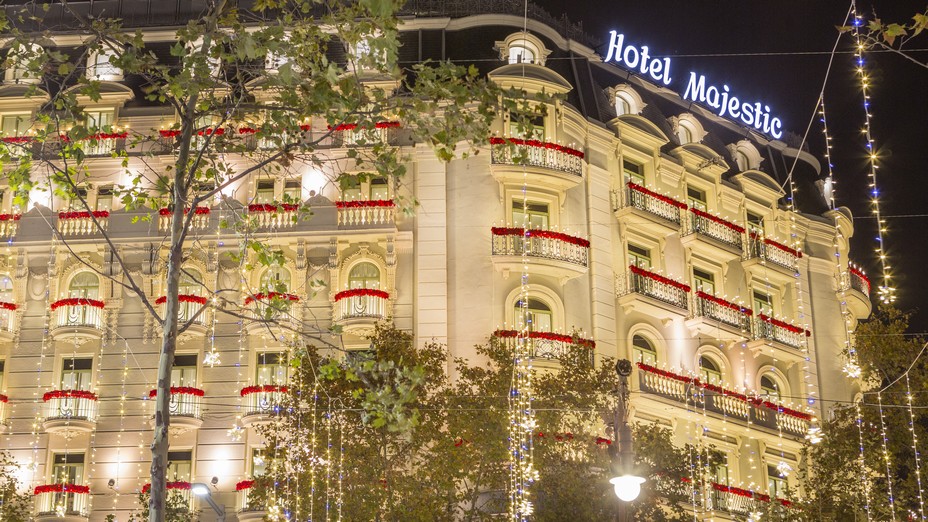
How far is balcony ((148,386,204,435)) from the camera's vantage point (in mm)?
38438

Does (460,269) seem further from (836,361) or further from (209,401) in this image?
(836,361)

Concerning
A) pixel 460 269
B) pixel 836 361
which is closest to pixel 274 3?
pixel 460 269

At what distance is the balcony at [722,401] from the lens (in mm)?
41375

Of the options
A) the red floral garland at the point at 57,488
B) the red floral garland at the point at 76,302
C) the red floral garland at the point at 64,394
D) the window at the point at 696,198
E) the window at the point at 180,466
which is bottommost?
the red floral garland at the point at 57,488

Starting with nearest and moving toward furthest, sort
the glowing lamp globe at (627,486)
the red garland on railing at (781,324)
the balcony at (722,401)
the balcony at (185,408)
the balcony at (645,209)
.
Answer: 1. the glowing lamp globe at (627,486)
2. the balcony at (185,408)
3. the balcony at (722,401)
4. the balcony at (645,209)
5. the red garland on railing at (781,324)

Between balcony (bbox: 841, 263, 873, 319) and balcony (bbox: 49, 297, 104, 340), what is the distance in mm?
27490

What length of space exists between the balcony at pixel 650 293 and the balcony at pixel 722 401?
2208 millimetres

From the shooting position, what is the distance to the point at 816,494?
38438 mm

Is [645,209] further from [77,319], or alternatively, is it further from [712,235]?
[77,319]

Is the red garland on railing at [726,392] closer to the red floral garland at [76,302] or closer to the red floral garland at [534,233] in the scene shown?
the red floral garland at [534,233]

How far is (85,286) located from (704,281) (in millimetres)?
21458

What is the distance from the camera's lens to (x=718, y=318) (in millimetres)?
44688

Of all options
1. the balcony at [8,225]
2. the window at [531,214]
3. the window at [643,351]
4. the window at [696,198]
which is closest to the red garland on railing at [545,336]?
the window at [531,214]

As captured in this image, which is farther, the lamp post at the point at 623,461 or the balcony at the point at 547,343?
the balcony at the point at 547,343
